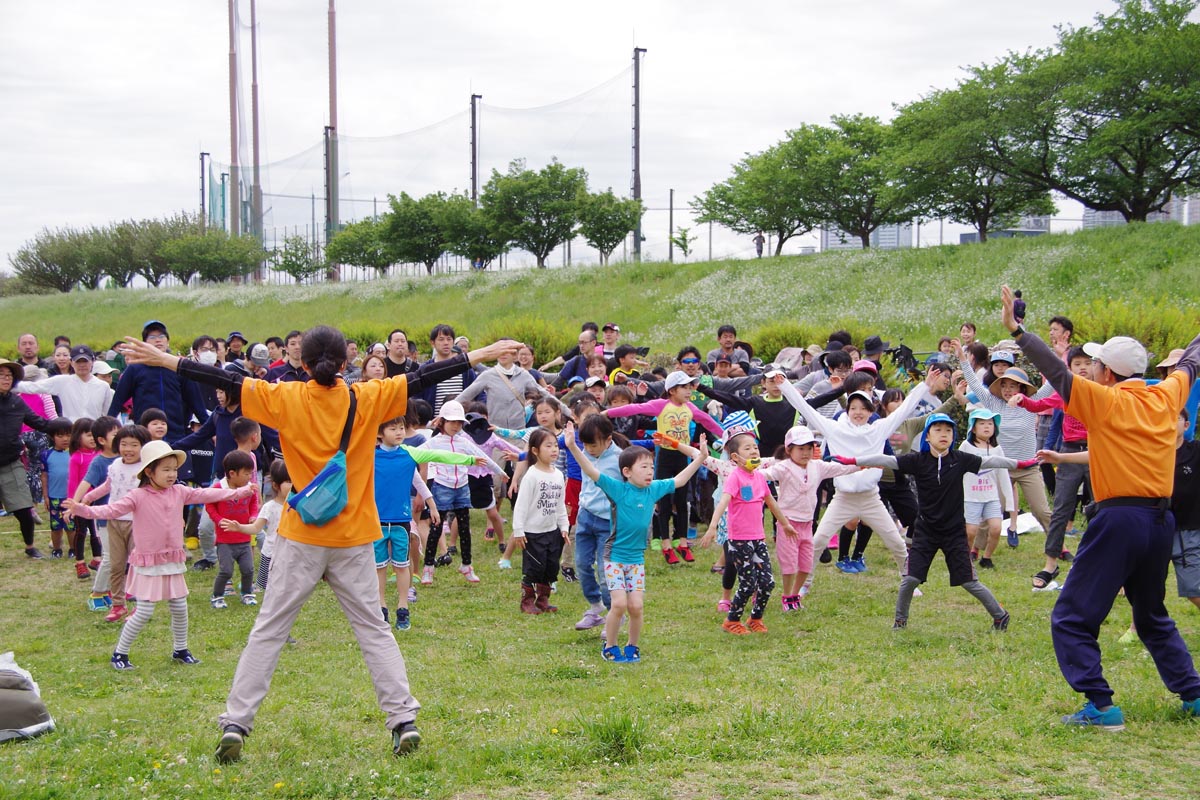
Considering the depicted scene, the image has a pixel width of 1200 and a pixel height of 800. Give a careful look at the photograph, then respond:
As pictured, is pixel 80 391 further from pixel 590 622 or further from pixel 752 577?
pixel 752 577

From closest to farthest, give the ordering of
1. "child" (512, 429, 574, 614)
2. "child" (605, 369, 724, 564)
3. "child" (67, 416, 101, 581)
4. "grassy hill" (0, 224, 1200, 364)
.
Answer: "child" (512, 429, 574, 614), "child" (605, 369, 724, 564), "child" (67, 416, 101, 581), "grassy hill" (0, 224, 1200, 364)

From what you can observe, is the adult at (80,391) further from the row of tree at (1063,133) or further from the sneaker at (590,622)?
the row of tree at (1063,133)

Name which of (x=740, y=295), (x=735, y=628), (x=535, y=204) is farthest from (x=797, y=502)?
(x=535, y=204)

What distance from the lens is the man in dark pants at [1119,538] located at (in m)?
5.36

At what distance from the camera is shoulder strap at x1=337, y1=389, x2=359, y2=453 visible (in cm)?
507

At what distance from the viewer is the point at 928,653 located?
23.4 ft

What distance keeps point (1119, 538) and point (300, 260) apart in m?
44.4

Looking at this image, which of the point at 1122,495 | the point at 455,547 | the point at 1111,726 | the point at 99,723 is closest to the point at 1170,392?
the point at 1122,495

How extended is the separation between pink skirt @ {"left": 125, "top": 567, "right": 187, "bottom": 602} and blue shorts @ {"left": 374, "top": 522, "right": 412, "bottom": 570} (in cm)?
148

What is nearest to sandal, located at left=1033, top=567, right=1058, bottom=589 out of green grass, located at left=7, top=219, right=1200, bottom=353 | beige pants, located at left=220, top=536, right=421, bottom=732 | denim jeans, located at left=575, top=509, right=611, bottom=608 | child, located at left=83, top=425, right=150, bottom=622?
denim jeans, located at left=575, top=509, right=611, bottom=608

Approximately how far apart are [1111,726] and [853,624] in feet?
9.48

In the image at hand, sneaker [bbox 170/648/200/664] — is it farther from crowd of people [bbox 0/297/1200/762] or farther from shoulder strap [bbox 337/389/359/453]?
shoulder strap [bbox 337/389/359/453]

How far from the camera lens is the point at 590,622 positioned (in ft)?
26.7

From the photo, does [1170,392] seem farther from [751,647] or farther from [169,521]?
[169,521]
